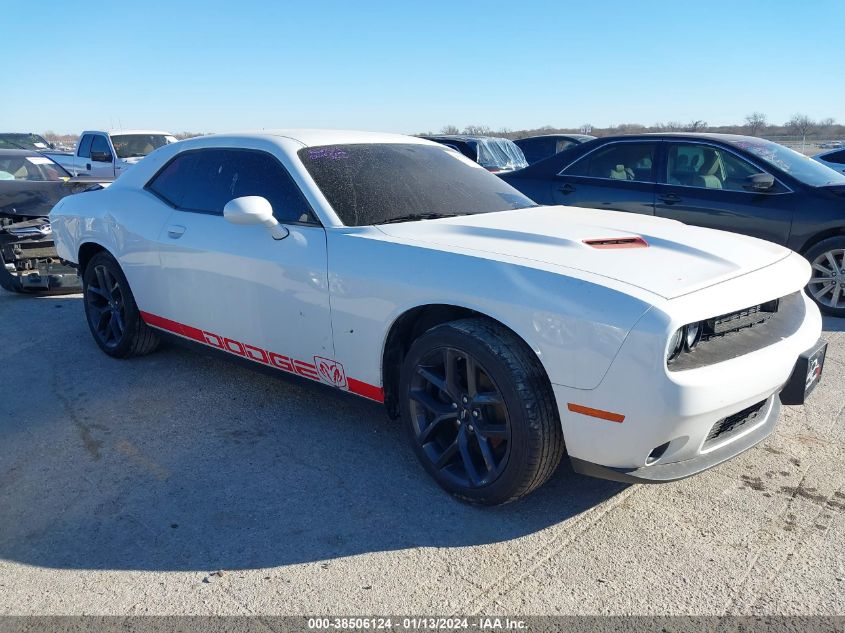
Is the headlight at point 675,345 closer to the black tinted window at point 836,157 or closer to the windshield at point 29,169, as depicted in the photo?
the windshield at point 29,169

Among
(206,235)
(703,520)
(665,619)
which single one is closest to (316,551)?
(665,619)

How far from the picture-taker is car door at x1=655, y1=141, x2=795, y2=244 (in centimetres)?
612

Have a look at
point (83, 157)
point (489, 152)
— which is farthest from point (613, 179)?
point (83, 157)

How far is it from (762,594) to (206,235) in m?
3.17

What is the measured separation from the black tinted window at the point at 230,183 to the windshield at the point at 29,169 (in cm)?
418

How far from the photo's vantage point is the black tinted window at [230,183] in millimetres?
3656

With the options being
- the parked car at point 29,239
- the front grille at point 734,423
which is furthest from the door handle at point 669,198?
the parked car at point 29,239

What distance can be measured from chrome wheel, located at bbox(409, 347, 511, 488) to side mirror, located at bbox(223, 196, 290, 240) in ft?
3.63

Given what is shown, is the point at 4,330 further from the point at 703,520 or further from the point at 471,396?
the point at 703,520

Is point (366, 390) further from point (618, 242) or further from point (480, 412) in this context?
point (618, 242)

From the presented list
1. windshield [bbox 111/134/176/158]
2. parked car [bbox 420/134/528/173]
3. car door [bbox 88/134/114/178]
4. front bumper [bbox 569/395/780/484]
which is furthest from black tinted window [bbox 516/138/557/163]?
front bumper [bbox 569/395/780/484]

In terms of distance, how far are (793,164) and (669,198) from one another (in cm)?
117

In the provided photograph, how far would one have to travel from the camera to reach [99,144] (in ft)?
50.4

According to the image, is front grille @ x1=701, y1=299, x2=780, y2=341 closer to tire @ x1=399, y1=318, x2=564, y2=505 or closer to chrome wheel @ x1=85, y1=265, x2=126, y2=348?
tire @ x1=399, y1=318, x2=564, y2=505
